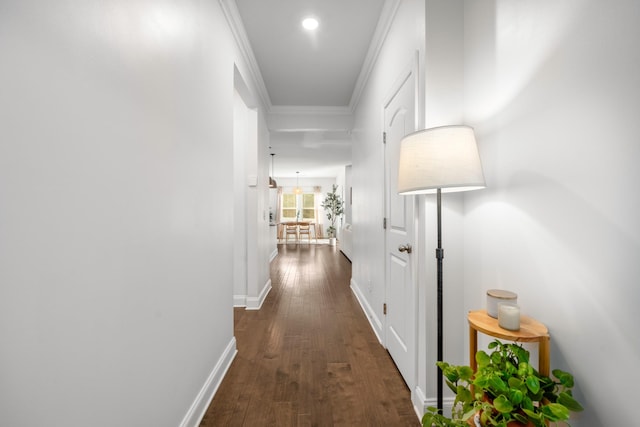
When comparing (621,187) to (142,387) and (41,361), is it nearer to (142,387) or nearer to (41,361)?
(41,361)

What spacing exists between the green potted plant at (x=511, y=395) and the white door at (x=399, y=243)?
675 mm

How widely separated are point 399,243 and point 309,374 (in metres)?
1.11

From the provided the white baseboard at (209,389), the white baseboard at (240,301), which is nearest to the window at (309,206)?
the white baseboard at (240,301)

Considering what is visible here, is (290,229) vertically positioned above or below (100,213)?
below

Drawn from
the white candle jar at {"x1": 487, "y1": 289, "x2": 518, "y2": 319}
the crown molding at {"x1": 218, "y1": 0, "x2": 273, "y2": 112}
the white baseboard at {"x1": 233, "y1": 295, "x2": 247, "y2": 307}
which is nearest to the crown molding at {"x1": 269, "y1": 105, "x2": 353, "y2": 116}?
the crown molding at {"x1": 218, "y1": 0, "x2": 273, "y2": 112}

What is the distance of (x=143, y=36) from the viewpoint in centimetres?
105

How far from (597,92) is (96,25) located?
1.49 m

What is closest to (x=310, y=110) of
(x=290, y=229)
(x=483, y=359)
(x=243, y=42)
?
(x=243, y=42)

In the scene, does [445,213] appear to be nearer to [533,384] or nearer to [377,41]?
[533,384]

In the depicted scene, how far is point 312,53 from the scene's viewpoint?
280 cm

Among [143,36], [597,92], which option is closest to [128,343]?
[143,36]

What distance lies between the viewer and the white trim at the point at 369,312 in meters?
2.58

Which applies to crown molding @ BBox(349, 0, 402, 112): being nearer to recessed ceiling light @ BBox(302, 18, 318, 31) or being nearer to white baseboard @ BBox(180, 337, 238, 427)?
recessed ceiling light @ BBox(302, 18, 318, 31)

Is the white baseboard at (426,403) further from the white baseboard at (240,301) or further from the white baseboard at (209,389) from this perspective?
the white baseboard at (240,301)
